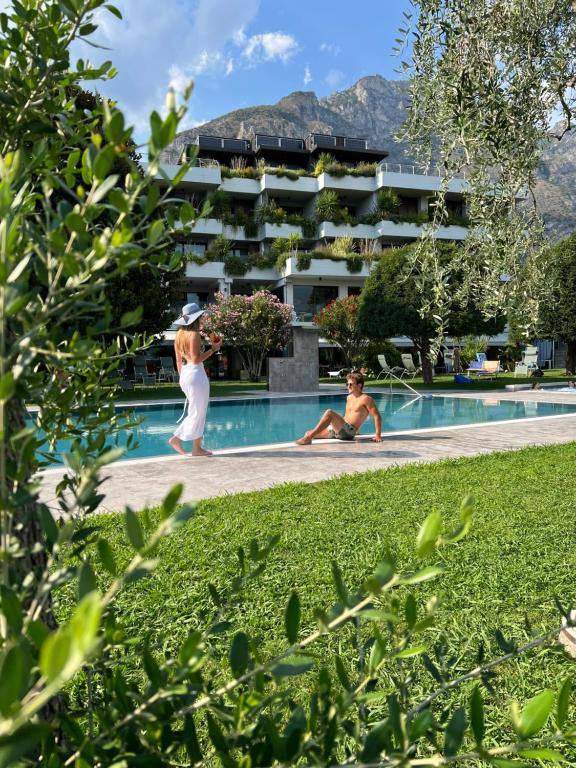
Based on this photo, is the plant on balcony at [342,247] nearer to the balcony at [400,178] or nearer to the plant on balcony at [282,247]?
the plant on balcony at [282,247]

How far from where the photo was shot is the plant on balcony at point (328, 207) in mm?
41125

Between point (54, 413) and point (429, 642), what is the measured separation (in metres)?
2.31

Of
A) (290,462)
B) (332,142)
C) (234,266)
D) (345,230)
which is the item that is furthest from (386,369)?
(332,142)

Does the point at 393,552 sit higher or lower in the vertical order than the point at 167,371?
Result: lower

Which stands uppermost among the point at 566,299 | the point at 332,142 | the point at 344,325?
the point at 332,142

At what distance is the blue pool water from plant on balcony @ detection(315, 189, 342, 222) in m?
23.7

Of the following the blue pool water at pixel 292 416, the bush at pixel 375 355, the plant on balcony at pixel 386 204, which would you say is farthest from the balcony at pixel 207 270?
the blue pool water at pixel 292 416

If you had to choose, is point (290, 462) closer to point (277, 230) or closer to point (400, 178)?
point (277, 230)

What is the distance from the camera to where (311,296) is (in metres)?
42.6

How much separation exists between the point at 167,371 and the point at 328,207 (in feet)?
59.2

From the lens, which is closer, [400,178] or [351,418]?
[351,418]

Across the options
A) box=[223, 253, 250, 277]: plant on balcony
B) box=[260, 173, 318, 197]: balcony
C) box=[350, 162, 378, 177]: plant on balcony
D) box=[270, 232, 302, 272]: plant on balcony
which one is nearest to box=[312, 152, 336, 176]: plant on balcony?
box=[260, 173, 318, 197]: balcony

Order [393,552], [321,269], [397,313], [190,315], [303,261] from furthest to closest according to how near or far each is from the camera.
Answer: [321,269]
[303,261]
[397,313]
[190,315]
[393,552]

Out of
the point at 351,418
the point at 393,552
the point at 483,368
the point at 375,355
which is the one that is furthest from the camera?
the point at 483,368
